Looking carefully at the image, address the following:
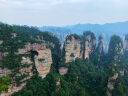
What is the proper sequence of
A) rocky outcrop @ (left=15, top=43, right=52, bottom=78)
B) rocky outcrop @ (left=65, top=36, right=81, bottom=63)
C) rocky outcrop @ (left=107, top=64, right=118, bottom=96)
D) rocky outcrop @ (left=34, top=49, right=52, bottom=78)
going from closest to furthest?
rocky outcrop @ (left=107, top=64, right=118, bottom=96) → rocky outcrop @ (left=15, top=43, right=52, bottom=78) → rocky outcrop @ (left=34, top=49, right=52, bottom=78) → rocky outcrop @ (left=65, top=36, right=81, bottom=63)

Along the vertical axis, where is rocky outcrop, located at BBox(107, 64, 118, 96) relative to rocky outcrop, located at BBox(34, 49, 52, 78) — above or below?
below

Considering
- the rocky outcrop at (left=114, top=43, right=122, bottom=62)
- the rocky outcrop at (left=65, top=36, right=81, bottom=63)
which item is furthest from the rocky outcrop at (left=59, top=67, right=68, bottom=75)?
the rocky outcrop at (left=114, top=43, right=122, bottom=62)

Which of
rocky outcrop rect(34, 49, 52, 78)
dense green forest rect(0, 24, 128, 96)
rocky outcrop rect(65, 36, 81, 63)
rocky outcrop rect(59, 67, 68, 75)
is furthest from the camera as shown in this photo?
rocky outcrop rect(65, 36, 81, 63)

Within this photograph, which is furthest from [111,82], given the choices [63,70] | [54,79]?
[54,79]

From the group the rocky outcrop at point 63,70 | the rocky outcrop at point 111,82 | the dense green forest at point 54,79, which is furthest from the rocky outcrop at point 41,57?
the rocky outcrop at point 111,82

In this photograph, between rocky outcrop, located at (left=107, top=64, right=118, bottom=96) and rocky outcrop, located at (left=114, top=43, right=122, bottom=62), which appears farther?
rocky outcrop, located at (left=114, top=43, right=122, bottom=62)

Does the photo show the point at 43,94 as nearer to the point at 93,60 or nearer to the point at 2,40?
the point at 2,40

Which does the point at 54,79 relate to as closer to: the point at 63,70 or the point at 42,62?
the point at 42,62

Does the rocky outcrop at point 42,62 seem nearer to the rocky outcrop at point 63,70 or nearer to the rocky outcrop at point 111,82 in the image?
the rocky outcrop at point 63,70

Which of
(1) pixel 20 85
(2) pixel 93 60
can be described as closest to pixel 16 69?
(1) pixel 20 85

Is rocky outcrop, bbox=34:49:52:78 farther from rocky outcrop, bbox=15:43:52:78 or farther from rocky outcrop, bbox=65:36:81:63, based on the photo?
rocky outcrop, bbox=65:36:81:63

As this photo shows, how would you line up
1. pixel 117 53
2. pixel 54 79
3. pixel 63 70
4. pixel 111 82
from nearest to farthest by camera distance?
pixel 54 79
pixel 111 82
pixel 63 70
pixel 117 53
